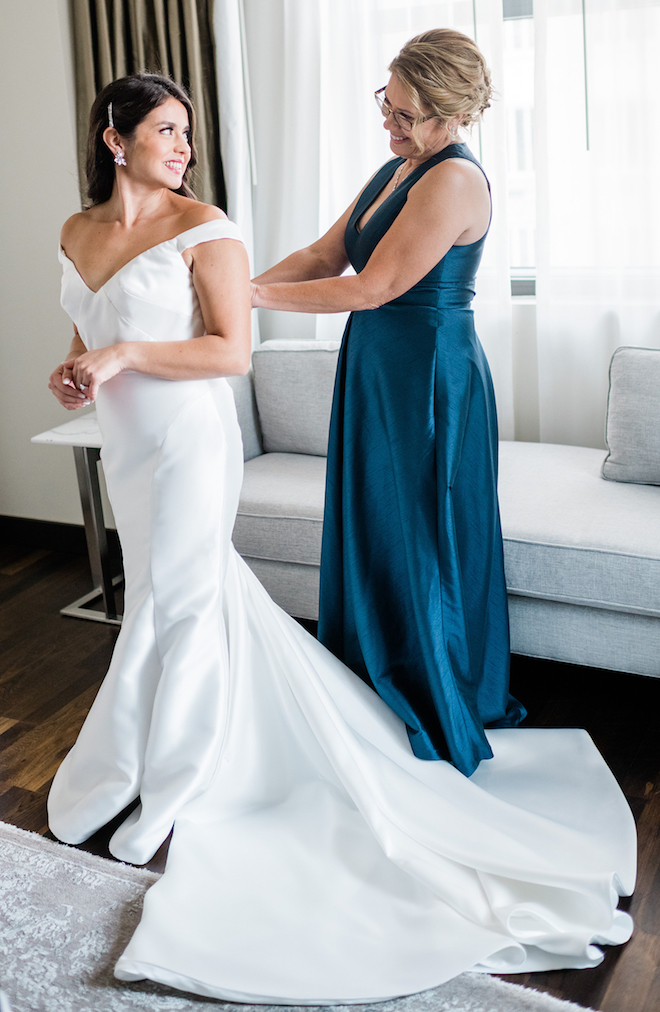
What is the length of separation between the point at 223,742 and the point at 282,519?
0.88 metres

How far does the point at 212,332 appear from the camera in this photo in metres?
1.92

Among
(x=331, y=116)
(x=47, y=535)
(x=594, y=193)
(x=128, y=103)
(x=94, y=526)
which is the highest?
(x=331, y=116)

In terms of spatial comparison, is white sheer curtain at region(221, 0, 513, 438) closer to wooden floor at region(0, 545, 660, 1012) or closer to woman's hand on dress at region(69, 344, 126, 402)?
wooden floor at region(0, 545, 660, 1012)

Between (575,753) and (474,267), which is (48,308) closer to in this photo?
(474,267)

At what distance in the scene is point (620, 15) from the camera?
2.80 m

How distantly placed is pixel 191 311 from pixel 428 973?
140 centimetres

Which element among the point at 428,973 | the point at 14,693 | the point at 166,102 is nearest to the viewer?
the point at 428,973

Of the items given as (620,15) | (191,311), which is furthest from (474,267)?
(620,15)

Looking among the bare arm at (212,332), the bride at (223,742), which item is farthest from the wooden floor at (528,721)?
the bare arm at (212,332)

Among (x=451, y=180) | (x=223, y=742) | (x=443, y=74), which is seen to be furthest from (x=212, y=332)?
(x=223, y=742)

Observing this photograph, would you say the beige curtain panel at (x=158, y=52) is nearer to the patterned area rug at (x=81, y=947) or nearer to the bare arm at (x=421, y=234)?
the bare arm at (x=421, y=234)

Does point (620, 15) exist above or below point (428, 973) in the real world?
above

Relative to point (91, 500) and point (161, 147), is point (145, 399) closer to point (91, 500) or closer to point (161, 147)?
point (161, 147)

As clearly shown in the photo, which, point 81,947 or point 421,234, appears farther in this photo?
point 421,234
